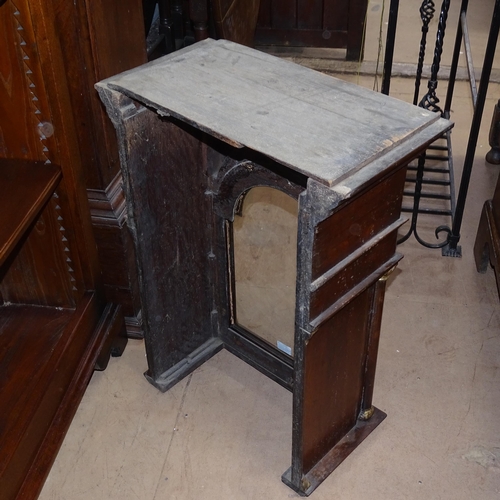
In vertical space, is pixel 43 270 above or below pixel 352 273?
below

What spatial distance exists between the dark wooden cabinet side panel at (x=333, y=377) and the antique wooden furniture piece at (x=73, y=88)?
0.82 meters

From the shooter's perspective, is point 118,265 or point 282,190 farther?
point 118,265

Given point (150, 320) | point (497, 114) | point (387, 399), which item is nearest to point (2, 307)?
point (150, 320)

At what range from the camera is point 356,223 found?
5.54 ft

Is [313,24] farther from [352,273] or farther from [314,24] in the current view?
[352,273]

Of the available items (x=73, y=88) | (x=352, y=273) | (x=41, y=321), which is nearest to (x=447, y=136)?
(x=352, y=273)

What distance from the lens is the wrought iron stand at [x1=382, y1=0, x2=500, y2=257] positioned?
2469 mm

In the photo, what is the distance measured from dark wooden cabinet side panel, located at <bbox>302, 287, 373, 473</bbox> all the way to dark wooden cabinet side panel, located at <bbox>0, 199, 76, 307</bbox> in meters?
0.89

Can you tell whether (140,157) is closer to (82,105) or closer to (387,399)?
(82,105)

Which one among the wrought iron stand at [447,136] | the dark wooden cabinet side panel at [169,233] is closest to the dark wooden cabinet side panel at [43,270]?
the dark wooden cabinet side panel at [169,233]

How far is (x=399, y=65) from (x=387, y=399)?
276cm

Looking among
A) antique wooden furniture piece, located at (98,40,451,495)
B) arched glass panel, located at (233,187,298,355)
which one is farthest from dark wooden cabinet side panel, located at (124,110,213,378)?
arched glass panel, located at (233,187,298,355)

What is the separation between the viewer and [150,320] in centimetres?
228

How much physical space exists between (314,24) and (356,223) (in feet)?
10.6
